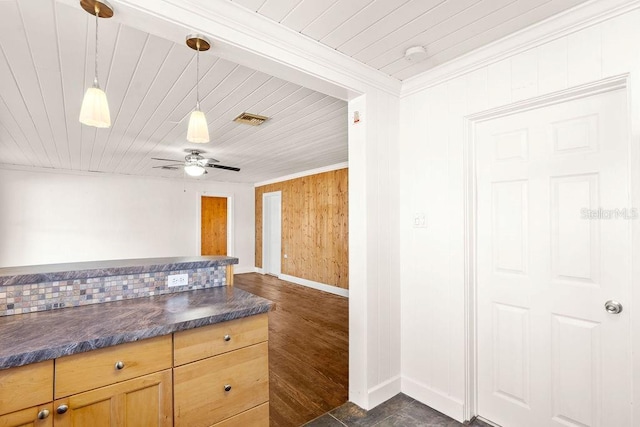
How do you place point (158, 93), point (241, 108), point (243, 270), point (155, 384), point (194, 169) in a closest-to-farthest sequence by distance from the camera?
point (155, 384) < point (158, 93) < point (241, 108) < point (194, 169) < point (243, 270)

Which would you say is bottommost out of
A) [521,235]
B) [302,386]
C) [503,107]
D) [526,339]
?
[302,386]

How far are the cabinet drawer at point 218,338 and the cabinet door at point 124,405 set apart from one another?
0.11 metres

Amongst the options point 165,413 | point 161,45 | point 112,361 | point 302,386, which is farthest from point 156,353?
point 161,45

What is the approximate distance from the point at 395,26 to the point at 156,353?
2.07 m

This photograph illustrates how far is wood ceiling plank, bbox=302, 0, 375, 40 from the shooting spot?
1557mm

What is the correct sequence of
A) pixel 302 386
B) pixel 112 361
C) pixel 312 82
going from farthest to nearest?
pixel 302 386 → pixel 312 82 → pixel 112 361

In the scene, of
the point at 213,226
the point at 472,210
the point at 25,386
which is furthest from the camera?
the point at 213,226

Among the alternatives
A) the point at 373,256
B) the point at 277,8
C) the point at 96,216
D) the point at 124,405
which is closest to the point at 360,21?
the point at 277,8

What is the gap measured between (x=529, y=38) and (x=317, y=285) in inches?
203

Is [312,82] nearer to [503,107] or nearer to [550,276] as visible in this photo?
[503,107]

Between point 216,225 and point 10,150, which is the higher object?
point 10,150

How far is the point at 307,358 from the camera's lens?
3021mm

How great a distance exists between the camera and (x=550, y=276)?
5.88 ft

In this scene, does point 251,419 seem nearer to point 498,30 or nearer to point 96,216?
point 498,30
